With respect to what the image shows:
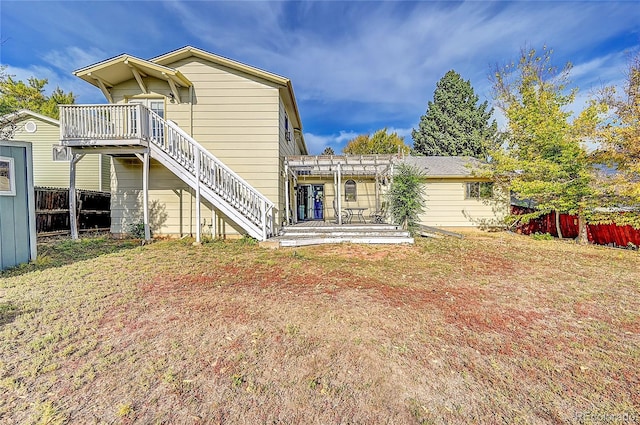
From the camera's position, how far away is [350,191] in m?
15.4

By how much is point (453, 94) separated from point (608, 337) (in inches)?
1156

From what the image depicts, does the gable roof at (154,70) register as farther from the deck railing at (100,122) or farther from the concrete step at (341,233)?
the concrete step at (341,233)

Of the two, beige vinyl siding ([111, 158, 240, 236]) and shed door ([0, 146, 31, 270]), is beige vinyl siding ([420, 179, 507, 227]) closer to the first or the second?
beige vinyl siding ([111, 158, 240, 236])

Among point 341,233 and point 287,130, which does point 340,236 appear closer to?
point 341,233

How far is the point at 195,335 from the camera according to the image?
2.97 metres

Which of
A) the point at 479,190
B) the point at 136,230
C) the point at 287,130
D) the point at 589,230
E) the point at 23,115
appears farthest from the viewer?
the point at 479,190

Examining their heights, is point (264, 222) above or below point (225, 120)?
below

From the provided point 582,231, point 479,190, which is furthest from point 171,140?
point 582,231

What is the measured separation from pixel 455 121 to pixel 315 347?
96.8 feet

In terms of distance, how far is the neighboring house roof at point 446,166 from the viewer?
539 inches

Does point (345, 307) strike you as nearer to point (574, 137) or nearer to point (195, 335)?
point (195, 335)

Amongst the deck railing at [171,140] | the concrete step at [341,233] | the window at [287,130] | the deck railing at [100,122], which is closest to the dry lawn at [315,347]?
the deck railing at [171,140]

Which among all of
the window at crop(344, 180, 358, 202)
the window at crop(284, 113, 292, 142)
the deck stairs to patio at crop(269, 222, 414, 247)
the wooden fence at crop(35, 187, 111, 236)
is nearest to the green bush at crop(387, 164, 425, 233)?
the deck stairs to patio at crop(269, 222, 414, 247)

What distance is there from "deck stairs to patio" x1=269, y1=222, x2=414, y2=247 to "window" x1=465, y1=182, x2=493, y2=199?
6.73 meters
